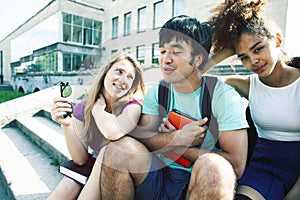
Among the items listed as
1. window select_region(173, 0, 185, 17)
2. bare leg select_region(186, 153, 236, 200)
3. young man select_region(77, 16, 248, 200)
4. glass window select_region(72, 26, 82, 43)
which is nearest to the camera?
bare leg select_region(186, 153, 236, 200)

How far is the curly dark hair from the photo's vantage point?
1431mm

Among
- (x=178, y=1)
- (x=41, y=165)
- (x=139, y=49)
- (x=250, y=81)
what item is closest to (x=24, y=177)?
(x=41, y=165)

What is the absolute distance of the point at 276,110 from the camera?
1488 mm

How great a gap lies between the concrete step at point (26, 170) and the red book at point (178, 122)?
140cm

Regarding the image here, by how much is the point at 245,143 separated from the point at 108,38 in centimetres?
109

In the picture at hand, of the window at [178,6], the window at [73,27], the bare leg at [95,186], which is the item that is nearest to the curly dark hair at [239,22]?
the bare leg at [95,186]

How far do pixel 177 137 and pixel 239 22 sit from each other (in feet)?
2.70

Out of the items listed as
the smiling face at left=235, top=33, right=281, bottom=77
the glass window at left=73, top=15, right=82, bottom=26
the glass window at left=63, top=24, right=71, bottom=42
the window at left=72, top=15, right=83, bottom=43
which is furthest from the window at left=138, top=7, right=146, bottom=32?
the glass window at left=73, top=15, right=82, bottom=26

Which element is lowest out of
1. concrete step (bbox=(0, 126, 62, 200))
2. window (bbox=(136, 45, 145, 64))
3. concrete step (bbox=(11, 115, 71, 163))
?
concrete step (bbox=(0, 126, 62, 200))

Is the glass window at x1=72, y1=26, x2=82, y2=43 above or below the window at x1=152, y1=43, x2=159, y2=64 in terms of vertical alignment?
above

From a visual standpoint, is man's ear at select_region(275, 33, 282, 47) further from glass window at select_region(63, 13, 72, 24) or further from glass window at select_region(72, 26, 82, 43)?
glass window at select_region(63, 13, 72, 24)

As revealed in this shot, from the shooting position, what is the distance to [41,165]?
110 inches

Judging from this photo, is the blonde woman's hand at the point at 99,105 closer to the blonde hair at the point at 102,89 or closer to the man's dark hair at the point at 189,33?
the blonde hair at the point at 102,89

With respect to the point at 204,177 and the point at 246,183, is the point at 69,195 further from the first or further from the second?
the point at 246,183
